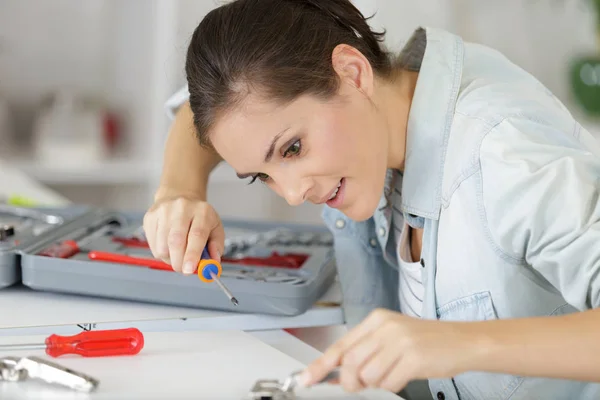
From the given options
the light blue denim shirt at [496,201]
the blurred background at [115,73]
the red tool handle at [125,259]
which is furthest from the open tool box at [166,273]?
the blurred background at [115,73]

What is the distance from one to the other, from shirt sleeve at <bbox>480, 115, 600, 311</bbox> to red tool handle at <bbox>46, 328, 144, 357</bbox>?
0.42m

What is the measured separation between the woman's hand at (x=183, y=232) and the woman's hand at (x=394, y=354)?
1.13ft

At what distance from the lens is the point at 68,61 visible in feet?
9.88

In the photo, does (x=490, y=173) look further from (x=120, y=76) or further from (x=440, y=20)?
(x=120, y=76)

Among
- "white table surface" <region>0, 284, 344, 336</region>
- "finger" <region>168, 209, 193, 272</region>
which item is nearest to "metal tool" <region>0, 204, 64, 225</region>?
"white table surface" <region>0, 284, 344, 336</region>

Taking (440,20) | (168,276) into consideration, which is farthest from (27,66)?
(168,276)

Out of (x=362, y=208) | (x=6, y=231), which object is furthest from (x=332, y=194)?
(x=6, y=231)

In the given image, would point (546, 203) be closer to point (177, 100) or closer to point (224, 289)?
point (224, 289)

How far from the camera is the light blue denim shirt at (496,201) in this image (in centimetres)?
85

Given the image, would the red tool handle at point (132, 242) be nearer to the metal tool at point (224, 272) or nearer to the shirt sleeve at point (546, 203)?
the metal tool at point (224, 272)

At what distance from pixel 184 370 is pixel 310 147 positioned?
303mm

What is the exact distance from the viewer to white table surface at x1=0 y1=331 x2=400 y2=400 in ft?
2.55

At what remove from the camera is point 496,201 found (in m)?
0.91

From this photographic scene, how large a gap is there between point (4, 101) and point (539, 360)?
260 centimetres
